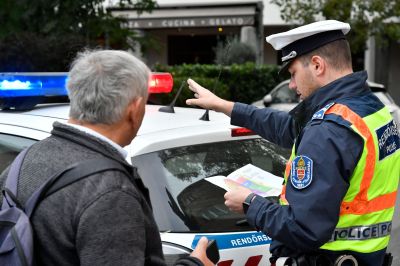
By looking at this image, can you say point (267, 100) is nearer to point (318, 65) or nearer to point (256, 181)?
point (256, 181)

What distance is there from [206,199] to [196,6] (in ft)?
59.7

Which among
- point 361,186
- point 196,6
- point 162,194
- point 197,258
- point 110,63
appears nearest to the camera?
point 110,63

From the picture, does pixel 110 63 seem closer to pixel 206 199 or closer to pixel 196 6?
pixel 206 199

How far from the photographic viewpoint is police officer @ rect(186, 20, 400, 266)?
6.77 feet

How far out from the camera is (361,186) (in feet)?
6.99

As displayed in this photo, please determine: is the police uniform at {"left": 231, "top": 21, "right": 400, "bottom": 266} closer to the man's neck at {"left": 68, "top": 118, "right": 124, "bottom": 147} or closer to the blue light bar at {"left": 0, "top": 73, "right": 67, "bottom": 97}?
the man's neck at {"left": 68, "top": 118, "right": 124, "bottom": 147}

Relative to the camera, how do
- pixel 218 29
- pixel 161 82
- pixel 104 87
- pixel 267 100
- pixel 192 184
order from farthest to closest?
pixel 218 29 < pixel 267 100 < pixel 161 82 < pixel 192 184 < pixel 104 87

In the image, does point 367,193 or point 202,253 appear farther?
point 367,193

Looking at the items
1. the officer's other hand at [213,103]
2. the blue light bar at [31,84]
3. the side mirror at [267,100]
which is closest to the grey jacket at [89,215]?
the officer's other hand at [213,103]

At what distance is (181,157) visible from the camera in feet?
9.01

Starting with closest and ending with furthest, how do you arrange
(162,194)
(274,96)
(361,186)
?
(361,186) → (162,194) → (274,96)

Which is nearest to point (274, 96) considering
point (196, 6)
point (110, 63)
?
point (196, 6)

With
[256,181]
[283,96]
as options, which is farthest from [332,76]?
[283,96]

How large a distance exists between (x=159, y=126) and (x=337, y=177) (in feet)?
3.51
